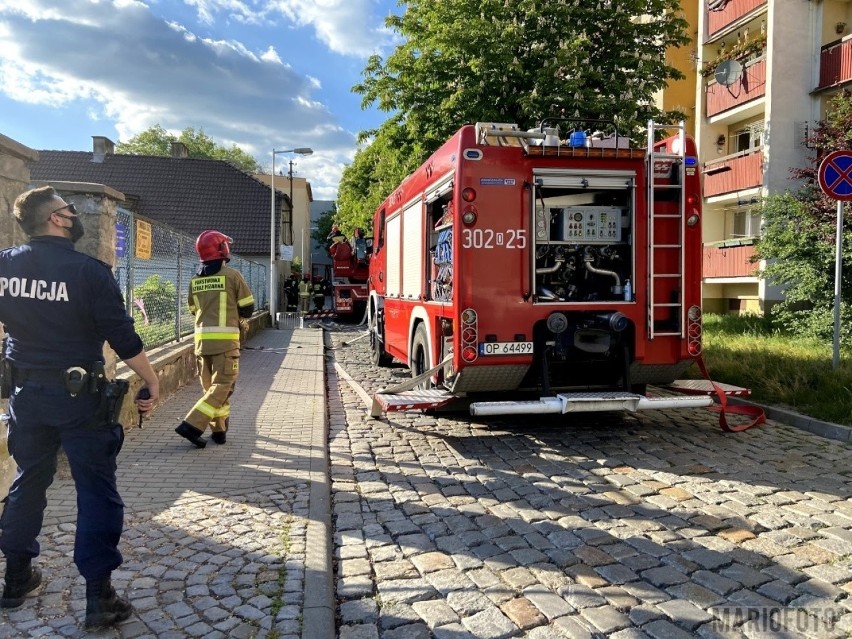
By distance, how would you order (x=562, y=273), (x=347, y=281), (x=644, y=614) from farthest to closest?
1. (x=347, y=281)
2. (x=562, y=273)
3. (x=644, y=614)

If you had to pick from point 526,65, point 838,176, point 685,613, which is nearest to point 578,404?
point 685,613

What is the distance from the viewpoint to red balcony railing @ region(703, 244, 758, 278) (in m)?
20.3

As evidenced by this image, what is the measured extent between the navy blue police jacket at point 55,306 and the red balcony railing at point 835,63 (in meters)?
21.6

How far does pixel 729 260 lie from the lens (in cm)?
2125

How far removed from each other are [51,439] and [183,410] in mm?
4799

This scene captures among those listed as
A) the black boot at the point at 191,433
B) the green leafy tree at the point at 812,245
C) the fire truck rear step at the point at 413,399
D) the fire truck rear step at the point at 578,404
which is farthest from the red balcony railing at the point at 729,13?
the black boot at the point at 191,433

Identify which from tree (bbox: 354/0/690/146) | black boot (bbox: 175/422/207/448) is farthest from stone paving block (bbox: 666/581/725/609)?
tree (bbox: 354/0/690/146)

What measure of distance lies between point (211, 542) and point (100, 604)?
990 mm

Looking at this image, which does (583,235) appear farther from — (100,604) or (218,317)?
(100,604)

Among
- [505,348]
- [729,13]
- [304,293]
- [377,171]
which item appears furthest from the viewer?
[304,293]

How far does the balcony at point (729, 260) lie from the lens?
66.6ft

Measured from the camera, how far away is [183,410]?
7.60 metres

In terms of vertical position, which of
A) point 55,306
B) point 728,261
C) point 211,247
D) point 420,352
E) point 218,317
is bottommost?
point 420,352

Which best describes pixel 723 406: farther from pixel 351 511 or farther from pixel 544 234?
pixel 351 511
